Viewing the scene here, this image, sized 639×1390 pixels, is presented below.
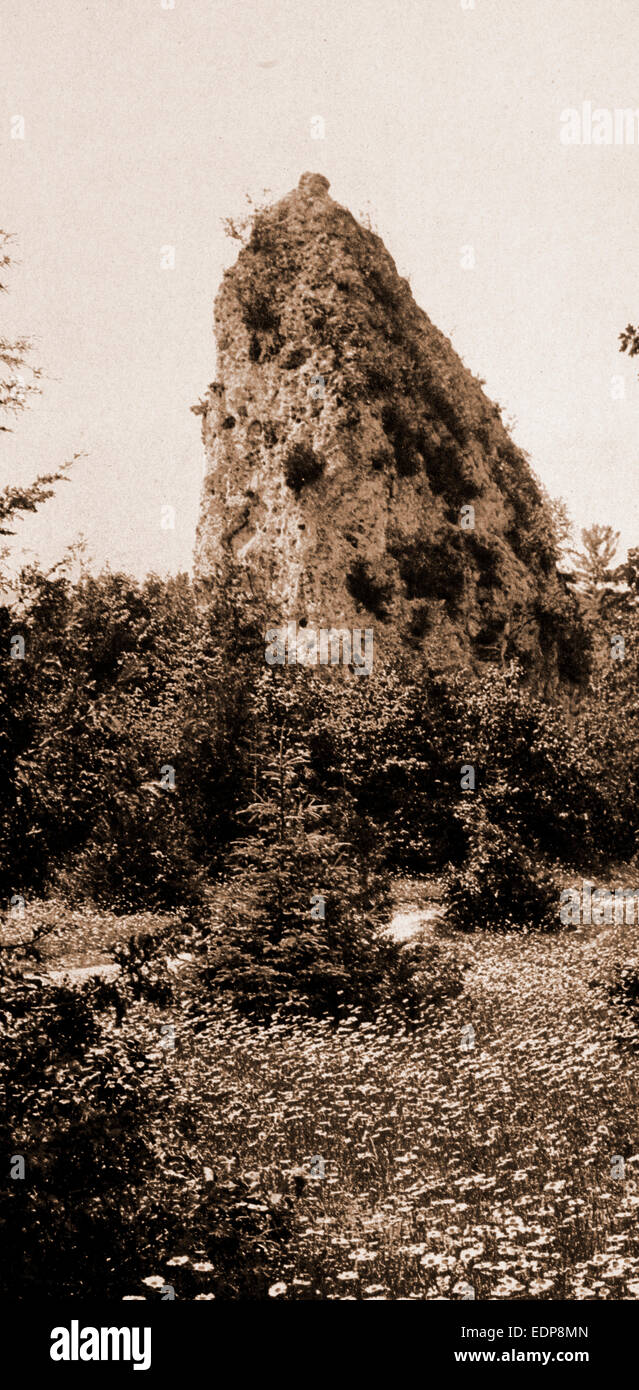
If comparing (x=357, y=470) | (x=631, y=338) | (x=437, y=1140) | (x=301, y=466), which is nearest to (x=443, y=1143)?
(x=437, y=1140)

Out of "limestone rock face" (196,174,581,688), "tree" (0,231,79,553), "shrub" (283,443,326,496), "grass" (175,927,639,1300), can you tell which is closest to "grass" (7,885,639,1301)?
"grass" (175,927,639,1300)

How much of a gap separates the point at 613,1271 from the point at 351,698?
22.0 meters

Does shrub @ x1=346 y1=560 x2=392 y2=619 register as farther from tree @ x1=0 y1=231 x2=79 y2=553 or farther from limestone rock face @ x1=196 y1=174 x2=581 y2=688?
tree @ x1=0 y1=231 x2=79 y2=553

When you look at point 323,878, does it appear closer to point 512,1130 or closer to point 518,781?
point 512,1130

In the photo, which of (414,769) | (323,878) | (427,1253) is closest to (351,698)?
(414,769)

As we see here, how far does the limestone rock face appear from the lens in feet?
138

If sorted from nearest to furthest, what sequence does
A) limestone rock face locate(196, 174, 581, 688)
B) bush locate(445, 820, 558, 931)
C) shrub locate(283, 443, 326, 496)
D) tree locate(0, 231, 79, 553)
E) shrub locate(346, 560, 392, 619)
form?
1. tree locate(0, 231, 79, 553)
2. bush locate(445, 820, 558, 931)
3. shrub locate(346, 560, 392, 619)
4. limestone rock face locate(196, 174, 581, 688)
5. shrub locate(283, 443, 326, 496)

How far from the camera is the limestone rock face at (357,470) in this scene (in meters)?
42.2

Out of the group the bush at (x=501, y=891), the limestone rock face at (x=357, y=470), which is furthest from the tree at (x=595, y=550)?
the bush at (x=501, y=891)

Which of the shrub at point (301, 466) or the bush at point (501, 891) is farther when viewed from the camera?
the shrub at point (301, 466)

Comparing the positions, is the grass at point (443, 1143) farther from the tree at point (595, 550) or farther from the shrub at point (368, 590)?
the tree at point (595, 550)

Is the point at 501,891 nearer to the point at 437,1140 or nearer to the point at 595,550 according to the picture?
the point at 437,1140

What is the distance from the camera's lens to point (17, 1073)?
469 cm

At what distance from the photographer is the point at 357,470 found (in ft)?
140
